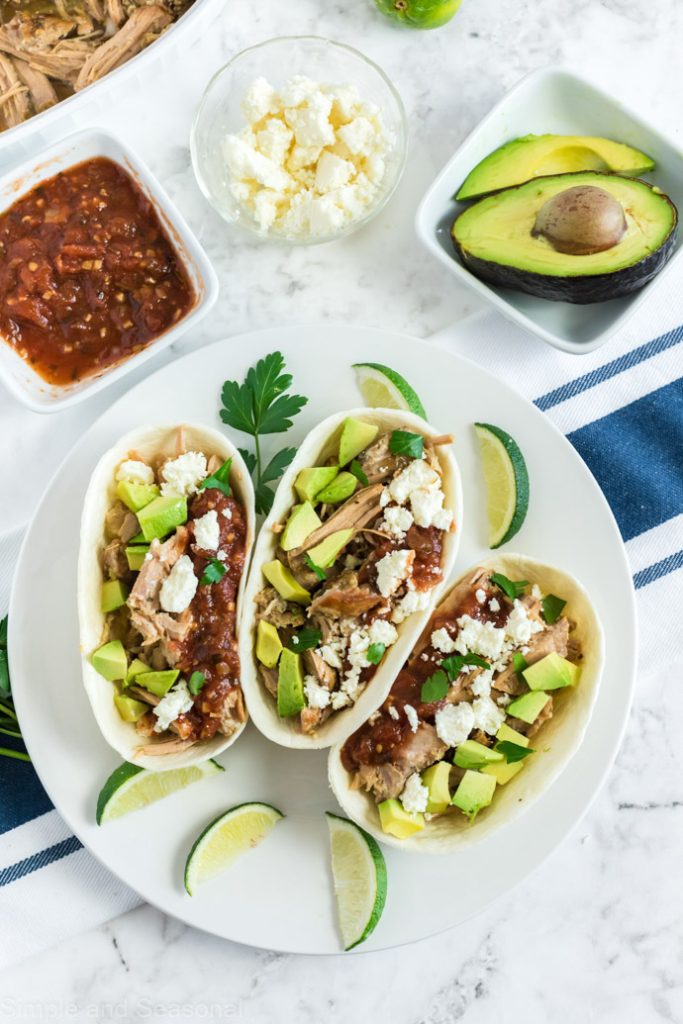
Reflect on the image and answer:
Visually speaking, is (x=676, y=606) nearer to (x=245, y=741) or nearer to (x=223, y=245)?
(x=245, y=741)

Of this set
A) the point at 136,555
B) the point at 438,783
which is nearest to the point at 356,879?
the point at 438,783

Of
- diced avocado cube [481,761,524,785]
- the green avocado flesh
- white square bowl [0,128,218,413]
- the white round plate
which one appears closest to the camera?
diced avocado cube [481,761,524,785]

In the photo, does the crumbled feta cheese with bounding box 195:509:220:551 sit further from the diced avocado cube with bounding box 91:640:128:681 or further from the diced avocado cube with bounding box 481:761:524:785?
the diced avocado cube with bounding box 481:761:524:785

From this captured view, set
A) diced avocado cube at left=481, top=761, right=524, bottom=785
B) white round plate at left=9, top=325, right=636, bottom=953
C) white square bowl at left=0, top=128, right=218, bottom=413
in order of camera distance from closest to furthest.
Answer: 1. diced avocado cube at left=481, top=761, right=524, bottom=785
2. white round plate at left=9, top=325, right=636, bottom=953
3. white square bowl at left=0, top=128, right=218, bottom=413

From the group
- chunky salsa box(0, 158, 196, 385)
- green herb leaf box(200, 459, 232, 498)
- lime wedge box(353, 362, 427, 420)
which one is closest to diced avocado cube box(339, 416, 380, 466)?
lime wedge box(353, 362, 427, 420)

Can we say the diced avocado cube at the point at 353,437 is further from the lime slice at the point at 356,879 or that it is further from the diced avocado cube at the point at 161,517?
the lime slice at the point at 356,879

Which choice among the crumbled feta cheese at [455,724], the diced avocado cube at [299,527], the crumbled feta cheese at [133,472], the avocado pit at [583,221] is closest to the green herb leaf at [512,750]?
the crumbled feta cheese at [455,724]
